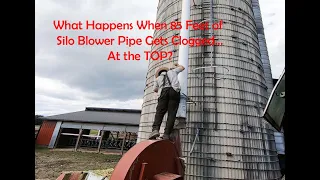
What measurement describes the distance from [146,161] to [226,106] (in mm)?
5801

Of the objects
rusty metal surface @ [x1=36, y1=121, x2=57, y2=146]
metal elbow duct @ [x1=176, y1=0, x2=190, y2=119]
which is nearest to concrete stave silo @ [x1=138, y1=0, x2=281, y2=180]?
metal elbow duct @ [x1=176, y1=0, x2=190, y2=119]

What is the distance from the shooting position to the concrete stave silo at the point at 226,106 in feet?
23.0

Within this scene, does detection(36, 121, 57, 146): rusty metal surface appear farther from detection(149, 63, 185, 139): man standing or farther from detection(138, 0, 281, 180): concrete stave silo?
detection(149, 63, 185, 139): man standing

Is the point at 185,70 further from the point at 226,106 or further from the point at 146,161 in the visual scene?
the point at 146,161

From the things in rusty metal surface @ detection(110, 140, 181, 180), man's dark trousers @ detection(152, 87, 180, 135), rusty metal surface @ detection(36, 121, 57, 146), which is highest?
man's dark trousers @ detection(152, 87, 180, 135)

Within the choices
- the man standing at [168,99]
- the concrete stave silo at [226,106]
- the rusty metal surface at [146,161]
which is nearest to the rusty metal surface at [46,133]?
the concrete stave silo at [226,106]

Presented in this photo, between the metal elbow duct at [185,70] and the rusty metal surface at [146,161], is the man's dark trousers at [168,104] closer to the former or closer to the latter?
the metal elbow duct at [185,70]

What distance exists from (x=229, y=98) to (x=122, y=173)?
6.35m

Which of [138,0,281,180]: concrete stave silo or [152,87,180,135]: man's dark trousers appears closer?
[152,87,180,135]: man's dark trousers

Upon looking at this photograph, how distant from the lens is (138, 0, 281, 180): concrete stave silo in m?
7.02

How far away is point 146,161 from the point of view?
237 centimetres

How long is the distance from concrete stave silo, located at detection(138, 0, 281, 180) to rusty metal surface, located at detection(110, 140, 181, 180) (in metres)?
4.09

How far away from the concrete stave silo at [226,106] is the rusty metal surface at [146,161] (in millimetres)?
4087
